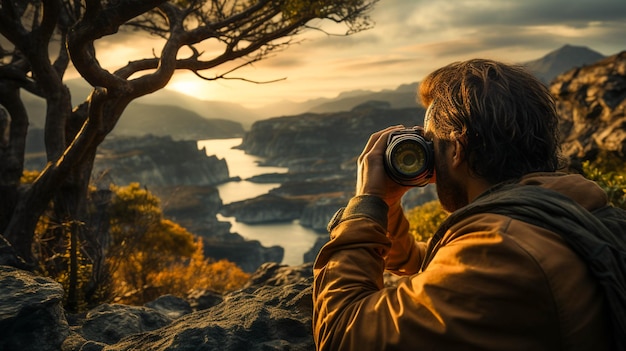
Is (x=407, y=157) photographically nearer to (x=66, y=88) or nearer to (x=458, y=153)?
(x=458, y=153)

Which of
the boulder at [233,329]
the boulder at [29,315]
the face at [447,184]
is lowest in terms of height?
the boulder at [233,329]

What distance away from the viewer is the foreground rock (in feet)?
8.18

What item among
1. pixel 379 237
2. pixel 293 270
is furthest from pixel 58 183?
pixel 379 237

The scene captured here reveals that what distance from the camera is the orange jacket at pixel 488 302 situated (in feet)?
4.46

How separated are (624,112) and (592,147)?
1.28 m

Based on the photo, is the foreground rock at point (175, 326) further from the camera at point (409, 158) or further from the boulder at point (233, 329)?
the camera at point (409, 158)

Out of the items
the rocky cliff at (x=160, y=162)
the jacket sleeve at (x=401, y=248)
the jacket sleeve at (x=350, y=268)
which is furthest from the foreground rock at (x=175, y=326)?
the rocky cliff at (x=160, y=162)

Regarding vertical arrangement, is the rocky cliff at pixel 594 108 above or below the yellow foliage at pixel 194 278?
above

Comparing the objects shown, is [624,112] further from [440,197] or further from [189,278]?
[189,278]

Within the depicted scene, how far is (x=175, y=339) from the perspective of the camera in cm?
243

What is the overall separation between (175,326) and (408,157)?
1810mm

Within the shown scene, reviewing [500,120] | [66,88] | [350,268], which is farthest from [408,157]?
[66,88]

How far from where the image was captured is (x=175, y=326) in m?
2.81

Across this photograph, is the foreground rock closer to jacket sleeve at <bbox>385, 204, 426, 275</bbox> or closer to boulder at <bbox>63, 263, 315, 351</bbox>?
boulder at <bbox>63, 263, 315, 351</bbox>
